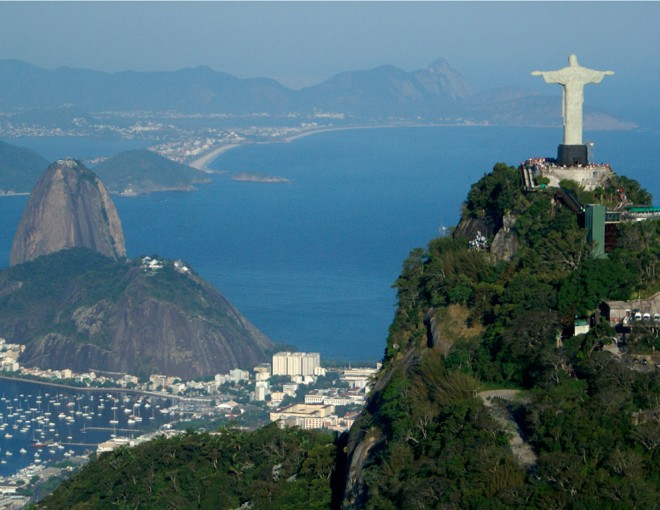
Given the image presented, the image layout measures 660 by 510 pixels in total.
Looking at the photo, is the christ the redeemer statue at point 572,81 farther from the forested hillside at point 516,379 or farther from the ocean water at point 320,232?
the ocean water at point 320,232

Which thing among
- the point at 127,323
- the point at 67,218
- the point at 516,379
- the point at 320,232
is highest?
the point at 516,379

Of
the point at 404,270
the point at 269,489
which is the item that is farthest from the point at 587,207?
the point at 269,489

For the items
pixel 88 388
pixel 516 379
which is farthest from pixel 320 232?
pixel 516 379

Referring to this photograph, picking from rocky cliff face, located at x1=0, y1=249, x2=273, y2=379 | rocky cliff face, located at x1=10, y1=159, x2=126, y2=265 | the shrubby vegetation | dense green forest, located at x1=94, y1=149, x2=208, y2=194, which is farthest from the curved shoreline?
dense green forest, located at x1=94, y1=149, x2=208, y2=194

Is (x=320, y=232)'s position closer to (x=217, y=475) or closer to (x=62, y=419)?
(x=62, y=419)

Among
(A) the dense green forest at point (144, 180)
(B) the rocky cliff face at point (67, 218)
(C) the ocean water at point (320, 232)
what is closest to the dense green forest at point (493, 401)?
(C) the ocean water at point (320, 232)

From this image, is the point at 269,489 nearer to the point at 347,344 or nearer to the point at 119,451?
the point at 119,451
